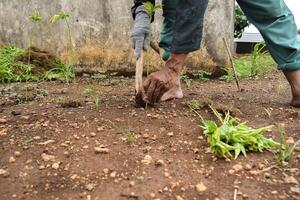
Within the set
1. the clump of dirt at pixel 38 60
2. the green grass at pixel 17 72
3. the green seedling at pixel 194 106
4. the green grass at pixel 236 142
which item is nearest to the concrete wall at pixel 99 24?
the clump of dirt at pixel 38 60

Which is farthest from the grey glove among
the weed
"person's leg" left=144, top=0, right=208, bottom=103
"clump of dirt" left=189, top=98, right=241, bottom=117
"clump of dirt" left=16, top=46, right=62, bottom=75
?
"clump of dirt" left=16, top=46, right=62, bottom=75

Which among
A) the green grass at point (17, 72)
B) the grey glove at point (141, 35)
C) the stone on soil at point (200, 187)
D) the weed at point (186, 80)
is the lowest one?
the weed at point (186, 80)

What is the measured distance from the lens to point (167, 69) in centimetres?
209

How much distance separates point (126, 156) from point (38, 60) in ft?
6.88

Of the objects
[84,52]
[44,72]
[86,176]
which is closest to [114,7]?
[84,52]

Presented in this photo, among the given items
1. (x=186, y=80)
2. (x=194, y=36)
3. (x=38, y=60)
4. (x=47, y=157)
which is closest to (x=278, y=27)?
(x=194, y=36)

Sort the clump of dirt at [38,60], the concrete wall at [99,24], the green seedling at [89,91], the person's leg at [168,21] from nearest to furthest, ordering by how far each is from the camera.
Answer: the person's leg at [168,21], the green seedling at [89,91], the clump of dirt at [38,60], the concrete wall at [99,24]

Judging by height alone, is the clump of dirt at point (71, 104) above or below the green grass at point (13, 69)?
above

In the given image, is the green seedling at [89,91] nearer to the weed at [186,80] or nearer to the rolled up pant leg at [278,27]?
the weed at [186,80]

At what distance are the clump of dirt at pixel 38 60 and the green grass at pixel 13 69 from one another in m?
0.07

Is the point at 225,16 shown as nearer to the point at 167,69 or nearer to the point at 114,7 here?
the point at 114,7

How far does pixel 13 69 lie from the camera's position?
3.22 meters

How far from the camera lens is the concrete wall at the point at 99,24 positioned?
341 cm

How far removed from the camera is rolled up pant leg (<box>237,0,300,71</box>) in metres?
2.14
